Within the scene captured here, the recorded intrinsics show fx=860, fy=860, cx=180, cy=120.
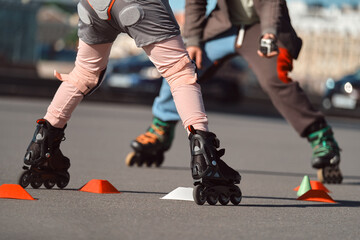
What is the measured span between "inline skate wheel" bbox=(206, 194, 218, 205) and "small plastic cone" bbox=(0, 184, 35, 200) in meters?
0.88

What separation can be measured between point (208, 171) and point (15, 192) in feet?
3.24

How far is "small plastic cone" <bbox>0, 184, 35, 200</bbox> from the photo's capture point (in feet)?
14.2

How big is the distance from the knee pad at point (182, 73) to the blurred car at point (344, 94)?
16.2 metres

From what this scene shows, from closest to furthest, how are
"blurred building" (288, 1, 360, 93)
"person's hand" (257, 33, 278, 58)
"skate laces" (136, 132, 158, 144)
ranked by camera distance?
"person's hand" (257, 33, 278, 58), "skate laces" (136, 132, 158, 144), "blurred building" (288, 1, 360, 93)

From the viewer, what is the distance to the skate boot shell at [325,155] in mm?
6109

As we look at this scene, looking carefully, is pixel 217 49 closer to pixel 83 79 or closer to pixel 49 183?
pixel 83 79

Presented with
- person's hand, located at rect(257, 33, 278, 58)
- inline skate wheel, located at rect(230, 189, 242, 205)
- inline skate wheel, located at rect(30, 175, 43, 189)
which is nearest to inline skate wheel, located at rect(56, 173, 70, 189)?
inline skate wheel, located at rect(30, 175, 43, 189)

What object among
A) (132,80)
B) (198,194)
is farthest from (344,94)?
(198,194)

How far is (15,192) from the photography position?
4344 mm

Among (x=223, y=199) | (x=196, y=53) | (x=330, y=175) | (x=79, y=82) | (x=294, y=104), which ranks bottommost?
(x=330, y=175)

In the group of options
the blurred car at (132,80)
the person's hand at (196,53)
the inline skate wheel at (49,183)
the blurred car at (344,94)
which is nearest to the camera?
the inline skate wheel at (49,183)

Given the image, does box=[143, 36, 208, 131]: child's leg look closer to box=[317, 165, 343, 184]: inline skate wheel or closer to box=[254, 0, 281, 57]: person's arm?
box=[254, 0, 281, 57]: person's arm

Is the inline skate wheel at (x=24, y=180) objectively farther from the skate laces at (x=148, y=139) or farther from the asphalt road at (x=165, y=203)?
the skate laces at (x=148, y=139)

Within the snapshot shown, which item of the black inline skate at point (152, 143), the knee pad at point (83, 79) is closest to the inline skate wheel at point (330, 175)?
the black inline skate at point (152, 143)
